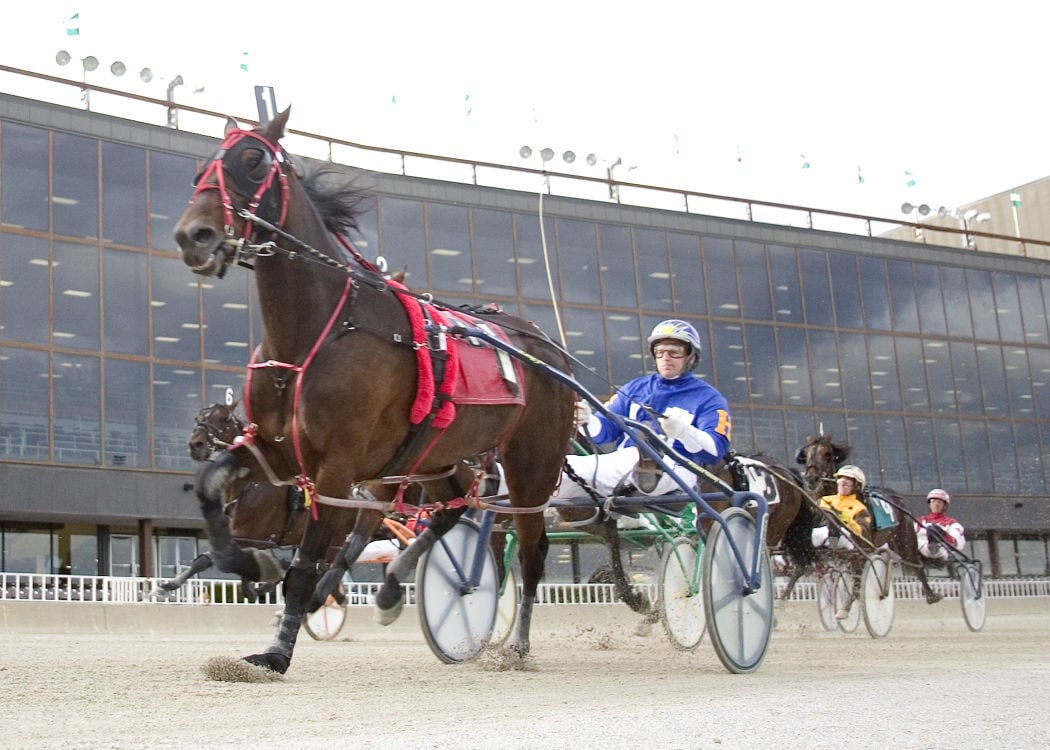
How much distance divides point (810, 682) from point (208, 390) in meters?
21.1

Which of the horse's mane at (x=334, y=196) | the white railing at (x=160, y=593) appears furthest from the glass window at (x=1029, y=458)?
the horse's mane at (x=334, y=196)

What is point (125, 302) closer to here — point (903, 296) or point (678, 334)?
point (678, 334)

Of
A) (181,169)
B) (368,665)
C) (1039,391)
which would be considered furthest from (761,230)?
(368,665)

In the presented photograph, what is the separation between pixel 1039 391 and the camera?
3916cm

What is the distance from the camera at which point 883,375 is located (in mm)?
35875

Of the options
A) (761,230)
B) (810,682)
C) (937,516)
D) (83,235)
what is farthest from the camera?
(761,230)

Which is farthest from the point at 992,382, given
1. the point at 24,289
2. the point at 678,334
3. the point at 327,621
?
the point at 678,334

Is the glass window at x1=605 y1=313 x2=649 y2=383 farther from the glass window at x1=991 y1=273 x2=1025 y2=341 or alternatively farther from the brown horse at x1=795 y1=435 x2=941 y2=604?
the brown horse at x1=795 y1=435 x2=941 y2=604

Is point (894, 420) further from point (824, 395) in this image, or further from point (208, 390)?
point (208, 390)

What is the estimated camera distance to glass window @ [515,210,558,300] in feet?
99.9

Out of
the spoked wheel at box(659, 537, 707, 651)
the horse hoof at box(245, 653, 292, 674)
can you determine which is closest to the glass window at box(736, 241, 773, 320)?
the spoked wheel at box(659, 537, 707, 651)

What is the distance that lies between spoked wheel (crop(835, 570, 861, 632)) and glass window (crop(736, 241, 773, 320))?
2009cm

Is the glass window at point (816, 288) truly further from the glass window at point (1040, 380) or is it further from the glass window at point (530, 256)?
the glass window at point (1040, 380)

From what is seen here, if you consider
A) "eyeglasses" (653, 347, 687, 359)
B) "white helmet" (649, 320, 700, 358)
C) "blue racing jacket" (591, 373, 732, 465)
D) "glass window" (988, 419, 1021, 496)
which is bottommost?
"blue racing jacket" (591, 373, 732, 465)
